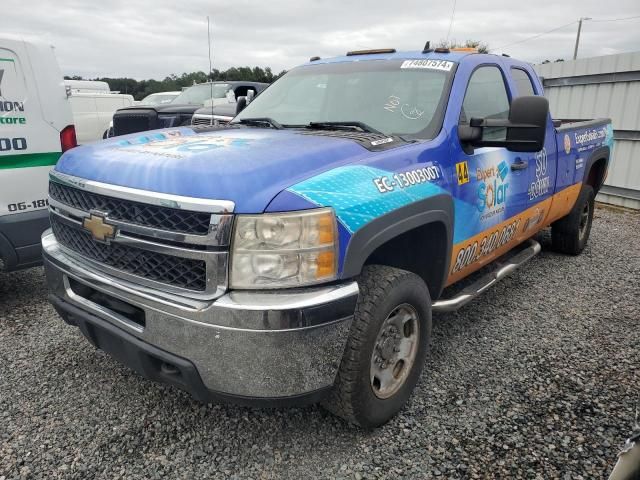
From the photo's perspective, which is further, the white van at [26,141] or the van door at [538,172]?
the van door at [538,172]

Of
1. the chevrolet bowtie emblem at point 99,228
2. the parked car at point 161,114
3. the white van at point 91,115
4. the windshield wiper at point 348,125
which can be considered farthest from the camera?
the white van at point 91,115

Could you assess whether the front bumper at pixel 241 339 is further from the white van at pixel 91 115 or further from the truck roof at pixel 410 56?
the white van at pixel 91 115

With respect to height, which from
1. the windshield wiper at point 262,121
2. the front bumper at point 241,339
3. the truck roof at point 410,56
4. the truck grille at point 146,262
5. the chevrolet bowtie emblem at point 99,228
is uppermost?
the truck roof at point 410,56

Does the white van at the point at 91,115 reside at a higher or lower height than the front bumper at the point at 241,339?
higher

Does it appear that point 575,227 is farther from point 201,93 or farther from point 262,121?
point 201,93

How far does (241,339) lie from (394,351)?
95 cm

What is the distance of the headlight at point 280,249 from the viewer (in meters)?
1.88

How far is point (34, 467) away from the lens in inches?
87.2

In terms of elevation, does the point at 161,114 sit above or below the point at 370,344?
above

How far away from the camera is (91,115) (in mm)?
8906

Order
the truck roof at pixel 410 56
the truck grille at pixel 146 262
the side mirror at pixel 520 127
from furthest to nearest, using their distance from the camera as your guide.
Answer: the truck roof at pixel 410 56, the side mirror at pixel 520 127, the truck grille at pixel 146 262

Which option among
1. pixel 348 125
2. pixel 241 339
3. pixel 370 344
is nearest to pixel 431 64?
pixel 348 125

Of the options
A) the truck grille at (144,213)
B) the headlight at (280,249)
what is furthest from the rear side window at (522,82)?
the truck grille at (144,213)

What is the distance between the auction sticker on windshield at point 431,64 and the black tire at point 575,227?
9.15 ft
